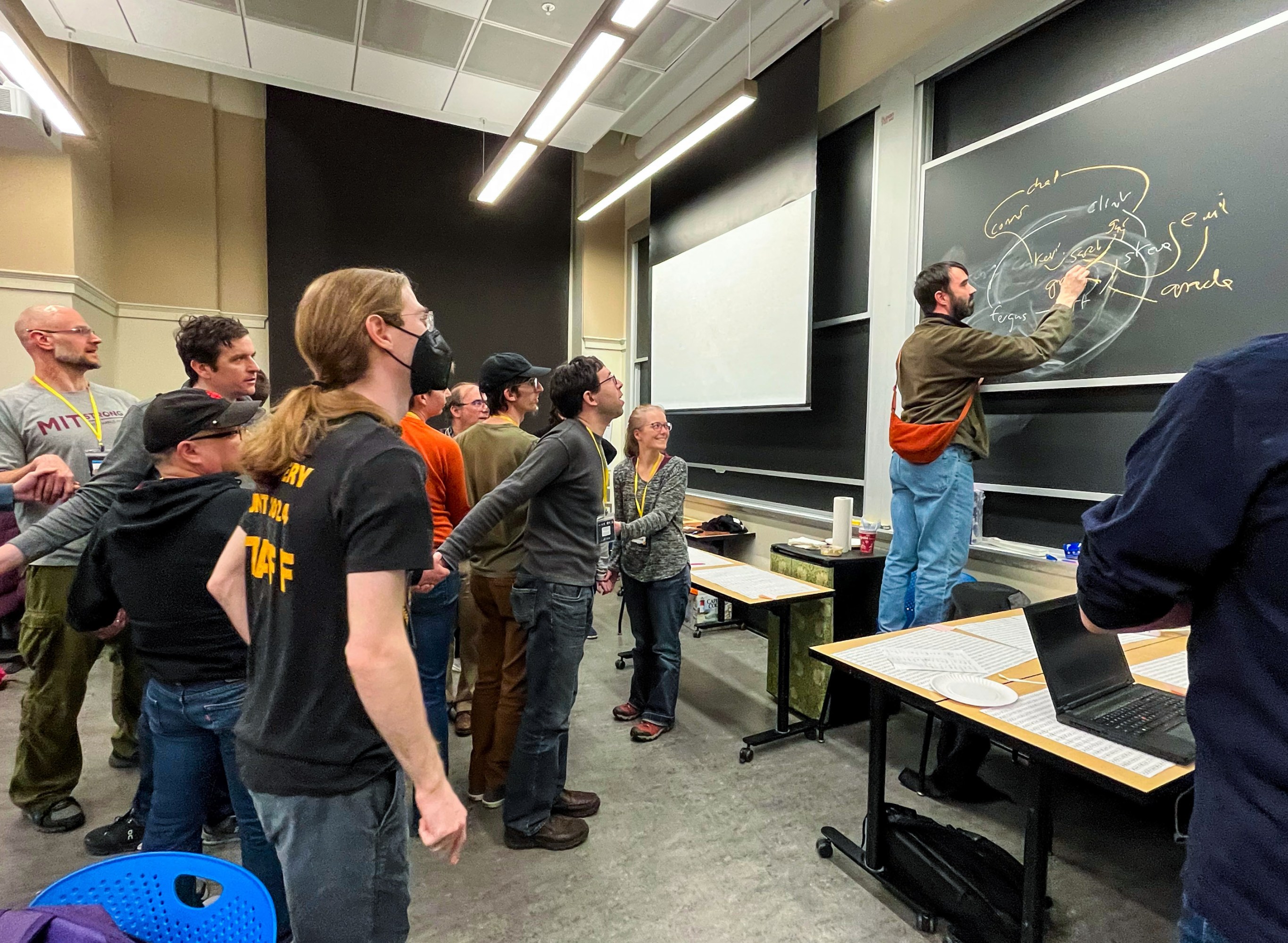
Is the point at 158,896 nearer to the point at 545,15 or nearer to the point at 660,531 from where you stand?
the point at 660,531

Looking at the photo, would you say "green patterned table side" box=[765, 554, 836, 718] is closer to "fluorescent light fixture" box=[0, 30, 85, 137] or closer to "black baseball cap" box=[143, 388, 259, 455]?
"black baseball cap" box=[143, 388, 259, 455]

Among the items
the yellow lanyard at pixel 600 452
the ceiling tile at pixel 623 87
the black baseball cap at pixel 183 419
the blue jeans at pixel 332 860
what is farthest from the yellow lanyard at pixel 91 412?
the ceiling tile at pixel 623 87

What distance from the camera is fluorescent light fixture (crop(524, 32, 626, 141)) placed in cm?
296

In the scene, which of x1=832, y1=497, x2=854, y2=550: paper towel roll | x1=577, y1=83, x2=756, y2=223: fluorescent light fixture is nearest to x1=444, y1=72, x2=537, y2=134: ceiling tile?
x1=577, y1=83, x2=756, y2=223: fluorescent light fixture

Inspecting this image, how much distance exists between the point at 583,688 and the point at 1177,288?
10.1 feet

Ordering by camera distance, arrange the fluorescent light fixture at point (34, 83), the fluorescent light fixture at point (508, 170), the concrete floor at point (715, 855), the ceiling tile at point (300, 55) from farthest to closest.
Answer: the fluorescent light fixture at point (508, 170), the ceiling tile at point (300, 55), the fluorescent light fixture at point (34, 83), the concrete floor at point (715, 855)

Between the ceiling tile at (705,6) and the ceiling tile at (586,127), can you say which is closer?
the ceiling tile at (705,6)

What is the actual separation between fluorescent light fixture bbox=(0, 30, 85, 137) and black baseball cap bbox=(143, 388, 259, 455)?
263cm

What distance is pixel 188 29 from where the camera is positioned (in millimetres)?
3783

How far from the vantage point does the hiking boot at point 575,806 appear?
225 centimetres

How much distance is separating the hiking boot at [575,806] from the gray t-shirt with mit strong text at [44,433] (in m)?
1.79

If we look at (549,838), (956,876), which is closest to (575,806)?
(549,838)

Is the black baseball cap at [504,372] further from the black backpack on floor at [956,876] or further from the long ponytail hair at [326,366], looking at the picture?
the black backpack on floor at [956,876]

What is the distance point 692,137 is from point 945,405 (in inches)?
87.3
